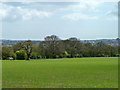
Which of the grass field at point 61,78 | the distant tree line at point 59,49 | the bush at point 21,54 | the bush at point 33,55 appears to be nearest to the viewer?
the grass field at point 61,78

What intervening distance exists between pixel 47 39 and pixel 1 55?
53.4 feet

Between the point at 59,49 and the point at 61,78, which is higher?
the point at 59,49

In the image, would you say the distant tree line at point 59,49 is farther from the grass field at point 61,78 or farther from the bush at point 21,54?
the grass field at point 61,78

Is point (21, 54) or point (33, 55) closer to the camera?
point (21, 54)

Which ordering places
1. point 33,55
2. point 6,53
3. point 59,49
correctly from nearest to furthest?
1. point 6,53
2. point 33,55
3. point 59,49

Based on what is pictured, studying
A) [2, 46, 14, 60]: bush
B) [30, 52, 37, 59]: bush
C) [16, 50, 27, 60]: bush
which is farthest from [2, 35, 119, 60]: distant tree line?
[2, 46, 14, 60]: bush

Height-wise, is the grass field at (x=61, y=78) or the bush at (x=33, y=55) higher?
the grass field at (x=61, y=78)

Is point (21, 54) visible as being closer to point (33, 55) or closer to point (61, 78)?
point (33, 55)

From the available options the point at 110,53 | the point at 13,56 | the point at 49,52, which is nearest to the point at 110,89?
the point at 13,56

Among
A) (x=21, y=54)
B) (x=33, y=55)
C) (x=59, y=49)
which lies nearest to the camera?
(x=21, y=54)

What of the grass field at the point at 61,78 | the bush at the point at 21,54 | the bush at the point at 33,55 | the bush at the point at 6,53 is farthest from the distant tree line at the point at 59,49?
the grass field at the point at 61,78

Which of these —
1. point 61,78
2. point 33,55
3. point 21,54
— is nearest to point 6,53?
point 21,54

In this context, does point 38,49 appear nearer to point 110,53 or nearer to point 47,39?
point 47,39

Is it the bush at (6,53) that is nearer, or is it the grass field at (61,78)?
the grass field at (61,78)
